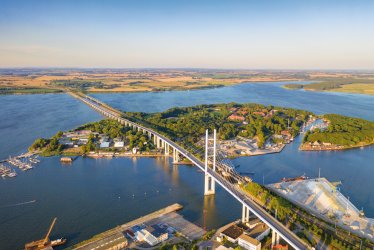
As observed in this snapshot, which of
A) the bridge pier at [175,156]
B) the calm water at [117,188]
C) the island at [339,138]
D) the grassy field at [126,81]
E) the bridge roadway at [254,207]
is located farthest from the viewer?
the grassy field at [126,81]

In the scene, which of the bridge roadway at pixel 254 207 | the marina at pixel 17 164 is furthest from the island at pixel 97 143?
the bridge roadway at pixel 254 207

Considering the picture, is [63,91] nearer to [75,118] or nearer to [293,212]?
[75,118]

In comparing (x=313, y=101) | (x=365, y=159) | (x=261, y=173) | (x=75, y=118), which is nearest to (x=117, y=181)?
(x=261, y=173)

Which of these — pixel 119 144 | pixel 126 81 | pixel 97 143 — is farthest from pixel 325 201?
pixel 126 81

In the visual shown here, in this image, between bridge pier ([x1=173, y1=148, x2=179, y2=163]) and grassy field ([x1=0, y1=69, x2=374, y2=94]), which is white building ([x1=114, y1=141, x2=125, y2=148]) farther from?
grassy field ([x1=0, y1=69, x2=374, y2=94])

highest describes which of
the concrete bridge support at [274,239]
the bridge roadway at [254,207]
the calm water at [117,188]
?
the bridge roadway at [254,207]

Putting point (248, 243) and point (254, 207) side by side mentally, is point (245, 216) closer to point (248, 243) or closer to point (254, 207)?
point (254, 207)

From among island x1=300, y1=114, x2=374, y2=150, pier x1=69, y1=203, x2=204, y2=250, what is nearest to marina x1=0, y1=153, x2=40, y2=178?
pier x1=69, y1=203, x2=204, y2=250

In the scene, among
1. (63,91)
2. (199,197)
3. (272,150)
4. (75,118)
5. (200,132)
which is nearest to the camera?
(199,197)

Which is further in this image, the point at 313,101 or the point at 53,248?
the point at 313,101

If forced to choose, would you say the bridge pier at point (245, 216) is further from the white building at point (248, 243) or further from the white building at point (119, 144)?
the white building at point (119, 144)
